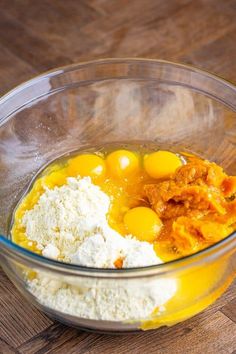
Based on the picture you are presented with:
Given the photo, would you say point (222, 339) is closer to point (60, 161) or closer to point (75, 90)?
point (60, 161)

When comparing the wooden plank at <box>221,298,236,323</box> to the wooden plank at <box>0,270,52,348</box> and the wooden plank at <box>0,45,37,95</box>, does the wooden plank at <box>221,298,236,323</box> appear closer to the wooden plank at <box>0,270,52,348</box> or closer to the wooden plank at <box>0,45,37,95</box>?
the wooden plank at <box>0,270,52,348</box>

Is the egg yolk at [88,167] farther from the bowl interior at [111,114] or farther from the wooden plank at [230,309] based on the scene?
the wooden plank at [230,309]

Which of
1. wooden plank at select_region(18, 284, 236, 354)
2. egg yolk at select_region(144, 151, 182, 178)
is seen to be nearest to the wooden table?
egg yolk at select_region(144, 151, 182, 178)

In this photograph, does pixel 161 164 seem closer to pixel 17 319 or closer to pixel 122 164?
pixel 122 164

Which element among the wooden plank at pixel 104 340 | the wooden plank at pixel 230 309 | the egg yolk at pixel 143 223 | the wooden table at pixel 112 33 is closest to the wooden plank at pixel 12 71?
the wooden table at pixel 112 33

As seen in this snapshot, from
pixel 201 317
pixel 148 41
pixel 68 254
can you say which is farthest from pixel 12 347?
pixel 148 41

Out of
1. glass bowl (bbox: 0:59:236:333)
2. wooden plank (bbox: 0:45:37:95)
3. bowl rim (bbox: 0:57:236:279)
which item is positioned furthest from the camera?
wooden plank (bbox: 0:45:37:95)

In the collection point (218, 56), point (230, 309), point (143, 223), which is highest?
point (218, 56)

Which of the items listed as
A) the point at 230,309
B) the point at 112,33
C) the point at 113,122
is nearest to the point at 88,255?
the point at 230,309
